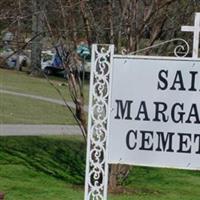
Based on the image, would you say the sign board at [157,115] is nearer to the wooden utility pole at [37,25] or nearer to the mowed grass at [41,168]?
the wooden utility pole at [37,25]

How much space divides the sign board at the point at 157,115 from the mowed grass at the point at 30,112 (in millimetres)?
12526

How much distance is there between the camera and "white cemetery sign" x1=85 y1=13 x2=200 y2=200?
6039mm

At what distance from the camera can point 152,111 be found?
20.1 feet

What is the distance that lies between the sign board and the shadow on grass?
5315mm

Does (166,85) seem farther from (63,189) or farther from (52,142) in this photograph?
(52,142)

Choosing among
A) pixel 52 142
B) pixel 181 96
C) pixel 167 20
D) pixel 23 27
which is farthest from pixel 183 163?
pixel 52 142

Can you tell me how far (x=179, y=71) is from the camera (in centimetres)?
606

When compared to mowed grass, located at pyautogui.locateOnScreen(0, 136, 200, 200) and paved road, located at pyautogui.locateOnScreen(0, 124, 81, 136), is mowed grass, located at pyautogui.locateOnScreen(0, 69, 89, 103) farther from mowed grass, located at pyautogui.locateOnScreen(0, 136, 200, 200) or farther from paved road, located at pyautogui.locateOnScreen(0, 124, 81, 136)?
mowed grass, located at pyautogui.locateOnScreen(0, 136, 200, 200)

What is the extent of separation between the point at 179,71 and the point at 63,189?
195 inches

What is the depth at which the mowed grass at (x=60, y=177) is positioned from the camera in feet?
34.2

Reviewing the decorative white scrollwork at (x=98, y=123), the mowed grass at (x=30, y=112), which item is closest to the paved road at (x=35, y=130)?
the mowed grass at (x=30, y=112)

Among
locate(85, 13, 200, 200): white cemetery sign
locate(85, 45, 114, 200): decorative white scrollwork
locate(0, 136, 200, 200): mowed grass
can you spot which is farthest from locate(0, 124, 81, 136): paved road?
locate(85, 13, 200, 200): white cemetery sign

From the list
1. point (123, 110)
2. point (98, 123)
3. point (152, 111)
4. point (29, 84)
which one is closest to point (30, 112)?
point (29, 84)

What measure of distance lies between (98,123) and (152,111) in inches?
23.6
